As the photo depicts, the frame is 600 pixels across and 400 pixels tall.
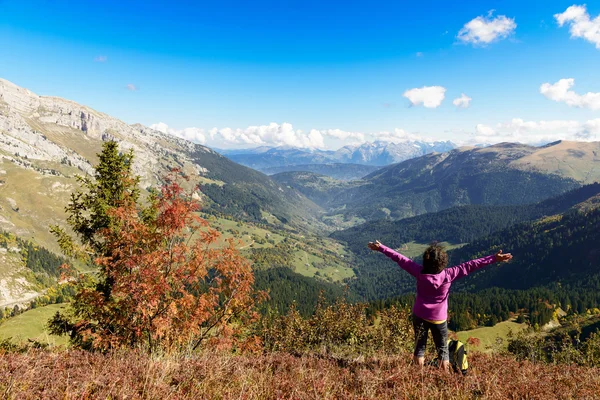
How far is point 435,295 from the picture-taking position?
23.0 ft

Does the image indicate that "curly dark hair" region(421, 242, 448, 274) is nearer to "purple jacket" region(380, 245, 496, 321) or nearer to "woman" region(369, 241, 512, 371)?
"woman" region(369, 241, 512, 371)

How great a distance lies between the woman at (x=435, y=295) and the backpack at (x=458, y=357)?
0.54 ft

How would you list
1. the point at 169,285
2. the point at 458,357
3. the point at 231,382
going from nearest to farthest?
the point at 231,382 < the point at 458,357 < the point at 169,285

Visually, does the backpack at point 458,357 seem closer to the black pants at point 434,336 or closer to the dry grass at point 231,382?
the black pants at point 434,336

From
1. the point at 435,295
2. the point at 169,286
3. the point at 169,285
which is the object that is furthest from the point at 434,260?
the point at 169,285

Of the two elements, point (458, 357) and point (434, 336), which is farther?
point (434, 336)

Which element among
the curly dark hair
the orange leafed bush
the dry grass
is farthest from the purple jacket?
the orange leafed bush

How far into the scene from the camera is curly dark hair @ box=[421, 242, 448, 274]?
7.02 metres

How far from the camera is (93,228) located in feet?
66.7

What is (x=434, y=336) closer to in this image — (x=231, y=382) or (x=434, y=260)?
(x=434, y=260)

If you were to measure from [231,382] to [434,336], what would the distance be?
4947mm

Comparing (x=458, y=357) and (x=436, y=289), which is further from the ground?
(x=436, y=289)

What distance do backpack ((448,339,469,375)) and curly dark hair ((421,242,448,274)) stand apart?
5.53ft

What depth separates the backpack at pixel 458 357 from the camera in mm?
6307
